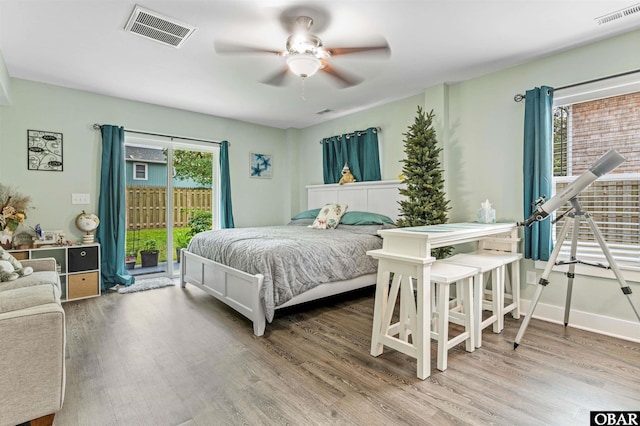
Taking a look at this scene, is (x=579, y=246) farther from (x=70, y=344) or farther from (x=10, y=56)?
(x=10, y=56)

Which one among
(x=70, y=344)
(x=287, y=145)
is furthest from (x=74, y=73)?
(x=287, y=145)

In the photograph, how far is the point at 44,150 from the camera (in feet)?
12.7

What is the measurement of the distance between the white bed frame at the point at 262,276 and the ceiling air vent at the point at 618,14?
2375 millimetres

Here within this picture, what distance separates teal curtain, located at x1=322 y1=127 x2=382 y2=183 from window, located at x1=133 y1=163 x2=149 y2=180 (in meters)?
2.77

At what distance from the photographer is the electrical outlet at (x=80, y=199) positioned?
4074 millimetres

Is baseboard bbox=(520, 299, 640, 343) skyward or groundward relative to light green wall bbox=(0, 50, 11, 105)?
groundward

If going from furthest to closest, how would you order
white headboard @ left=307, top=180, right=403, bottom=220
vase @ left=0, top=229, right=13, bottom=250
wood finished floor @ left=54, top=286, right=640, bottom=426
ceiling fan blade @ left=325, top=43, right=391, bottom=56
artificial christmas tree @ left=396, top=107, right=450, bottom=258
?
white headboard @ left=307, top=180, right=403, bottom=220 → artificial christmas tree @ left=396, top=107, right=450, bottom=258 → vase @ left=0, top=229, right=13, bottom=250 → ceiling fan blade @ left=325, top=43, right=391, bottom=56 → wood finished floor @ left=54, top=286, right=640, bottom=426

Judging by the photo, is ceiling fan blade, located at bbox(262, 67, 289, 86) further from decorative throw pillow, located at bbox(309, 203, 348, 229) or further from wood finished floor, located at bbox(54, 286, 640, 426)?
wood finished floor, located at bbox(54, 286, 640, 426)

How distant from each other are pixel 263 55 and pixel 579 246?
3.49 metres

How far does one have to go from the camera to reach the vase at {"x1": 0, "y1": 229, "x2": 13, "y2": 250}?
3436 mm

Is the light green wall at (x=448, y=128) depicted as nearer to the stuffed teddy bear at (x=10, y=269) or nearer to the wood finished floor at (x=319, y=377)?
the wood finished floor at (x=319, y=377)

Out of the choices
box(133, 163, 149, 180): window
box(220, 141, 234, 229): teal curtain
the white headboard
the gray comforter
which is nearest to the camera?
the gray comforter

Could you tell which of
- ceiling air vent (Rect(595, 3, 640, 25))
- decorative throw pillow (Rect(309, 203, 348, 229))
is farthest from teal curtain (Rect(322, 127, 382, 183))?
ceiling air vent (Rect(595, 3, 640, 25))

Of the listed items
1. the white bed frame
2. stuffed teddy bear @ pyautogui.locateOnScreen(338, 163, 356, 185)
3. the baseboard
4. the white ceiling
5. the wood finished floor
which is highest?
the white ceiling
